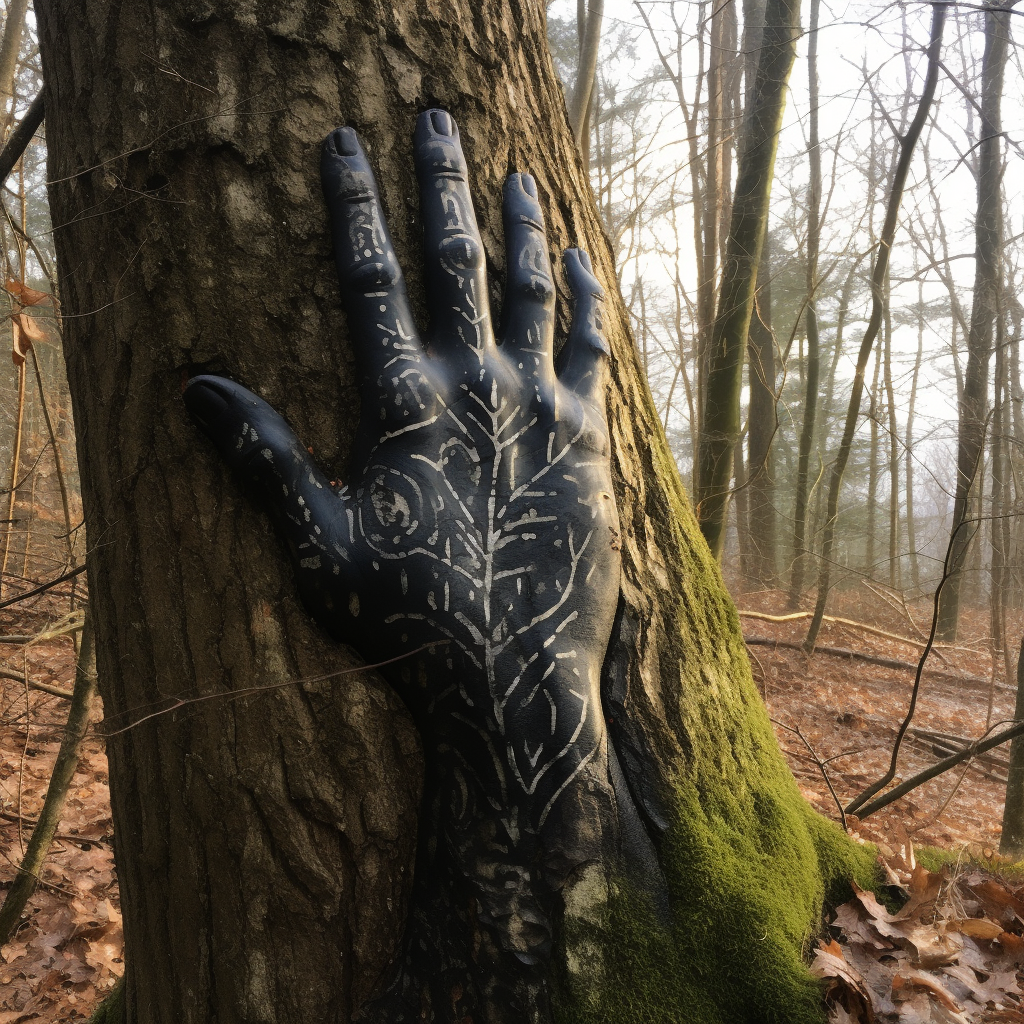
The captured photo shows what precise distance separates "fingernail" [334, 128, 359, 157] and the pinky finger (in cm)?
50

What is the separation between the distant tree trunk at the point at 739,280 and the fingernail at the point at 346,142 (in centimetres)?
490

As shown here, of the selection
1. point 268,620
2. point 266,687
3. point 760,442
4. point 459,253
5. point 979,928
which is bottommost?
point 979,928

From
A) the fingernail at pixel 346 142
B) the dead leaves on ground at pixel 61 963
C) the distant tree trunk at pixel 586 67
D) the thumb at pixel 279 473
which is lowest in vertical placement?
the dead leaves on ground at pixel 61 963

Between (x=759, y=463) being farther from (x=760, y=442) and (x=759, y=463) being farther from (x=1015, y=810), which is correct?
(x=1015, y=810)

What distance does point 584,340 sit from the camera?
142cm

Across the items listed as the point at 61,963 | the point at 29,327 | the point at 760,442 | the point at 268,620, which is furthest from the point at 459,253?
the point at 760,442

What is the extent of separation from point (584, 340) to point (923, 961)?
1.50 metres

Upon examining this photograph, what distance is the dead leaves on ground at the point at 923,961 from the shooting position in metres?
1.26

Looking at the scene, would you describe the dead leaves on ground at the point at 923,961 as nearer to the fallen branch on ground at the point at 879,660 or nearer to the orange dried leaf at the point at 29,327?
the orange dried leaf at the point at 29,327

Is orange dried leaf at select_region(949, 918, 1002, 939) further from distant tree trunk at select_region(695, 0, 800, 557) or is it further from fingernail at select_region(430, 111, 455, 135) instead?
distant tree trunk at select_region(695, 0, 800, 557)

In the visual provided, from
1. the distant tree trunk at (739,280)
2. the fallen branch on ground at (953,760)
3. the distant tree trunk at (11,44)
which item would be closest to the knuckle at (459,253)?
the fallen branch on ground at (953,760)

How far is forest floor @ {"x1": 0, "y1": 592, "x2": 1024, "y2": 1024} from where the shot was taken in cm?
262

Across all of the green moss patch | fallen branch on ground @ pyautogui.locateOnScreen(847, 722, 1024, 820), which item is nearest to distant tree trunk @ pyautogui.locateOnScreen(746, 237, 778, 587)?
fallen branch on ground @ pyautogui.locateOnScreen(847, 722, 1024, 820)

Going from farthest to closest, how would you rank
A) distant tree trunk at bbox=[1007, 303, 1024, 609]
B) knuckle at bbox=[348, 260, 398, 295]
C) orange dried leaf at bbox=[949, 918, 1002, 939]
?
distant tree trunk at bbox=[1007, 303, 1024, 609], orange dried leaf at bbox=[949, 918, 1002, 939], knuckle at bbox=[348, 260, 398, 295]
